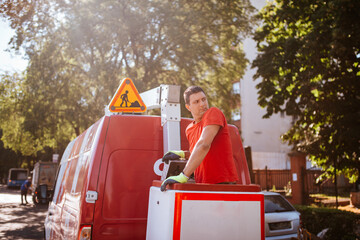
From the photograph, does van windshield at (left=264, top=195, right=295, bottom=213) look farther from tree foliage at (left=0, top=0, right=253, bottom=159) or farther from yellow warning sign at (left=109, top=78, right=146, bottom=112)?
tree foliage at (left=0, top=0, right=253, bottom=159)

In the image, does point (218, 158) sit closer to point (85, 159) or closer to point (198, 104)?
point (198, 104)

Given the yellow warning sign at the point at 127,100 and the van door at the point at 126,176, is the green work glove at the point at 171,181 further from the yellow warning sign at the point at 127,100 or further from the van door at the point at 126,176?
the yellow warning sign at the point at 127,100

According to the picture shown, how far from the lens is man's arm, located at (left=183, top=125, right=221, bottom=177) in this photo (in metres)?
2.93

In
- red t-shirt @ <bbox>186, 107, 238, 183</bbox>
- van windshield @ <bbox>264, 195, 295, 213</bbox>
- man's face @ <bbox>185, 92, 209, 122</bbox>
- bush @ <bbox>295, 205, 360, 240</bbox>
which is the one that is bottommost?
bush @ <bbox>295, 205, 360, 240</bbox>

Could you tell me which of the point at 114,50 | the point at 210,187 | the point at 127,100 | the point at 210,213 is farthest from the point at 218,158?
the point at 114,50

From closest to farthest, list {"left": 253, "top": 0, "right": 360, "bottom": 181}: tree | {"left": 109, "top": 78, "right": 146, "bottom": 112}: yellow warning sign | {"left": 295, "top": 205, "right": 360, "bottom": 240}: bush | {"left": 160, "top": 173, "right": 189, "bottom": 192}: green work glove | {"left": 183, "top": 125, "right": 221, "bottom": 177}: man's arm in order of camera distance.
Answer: {"left": 160, "top": 173, "right": 189, "bottom": 192}: green work glove
{"left": 183, "top": 125, "right": 221, "bottom": 177}: man's arm
{"left": 109, "top": 78, "right": 146, "bottom": 112}: yellow warning sign
{"left": 295, "top": 205, "right": 360, "bottom": 240}: bush
{"left": 253, "top": 0, "right": 360, "bottom": 181}: tree

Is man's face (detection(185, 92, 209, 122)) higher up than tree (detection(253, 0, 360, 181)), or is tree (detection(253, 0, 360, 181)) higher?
tree (detection(253, 0, 360, 181))

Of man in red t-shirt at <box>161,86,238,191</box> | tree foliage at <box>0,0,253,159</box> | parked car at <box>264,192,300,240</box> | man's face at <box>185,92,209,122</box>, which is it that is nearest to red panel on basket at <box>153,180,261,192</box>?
man in red t-shirt at <box>161,86,238,191</box>

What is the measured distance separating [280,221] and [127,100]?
4826mm

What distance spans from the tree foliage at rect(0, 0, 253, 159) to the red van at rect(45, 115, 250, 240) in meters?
12.7

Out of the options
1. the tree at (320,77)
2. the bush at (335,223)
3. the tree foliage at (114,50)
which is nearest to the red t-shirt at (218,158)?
the bush at (335,223)

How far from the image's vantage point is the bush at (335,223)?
A: 9656 mm

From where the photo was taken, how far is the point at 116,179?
141 inches

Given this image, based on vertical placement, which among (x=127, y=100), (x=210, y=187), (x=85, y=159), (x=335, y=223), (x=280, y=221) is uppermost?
(x=127, y=100)
